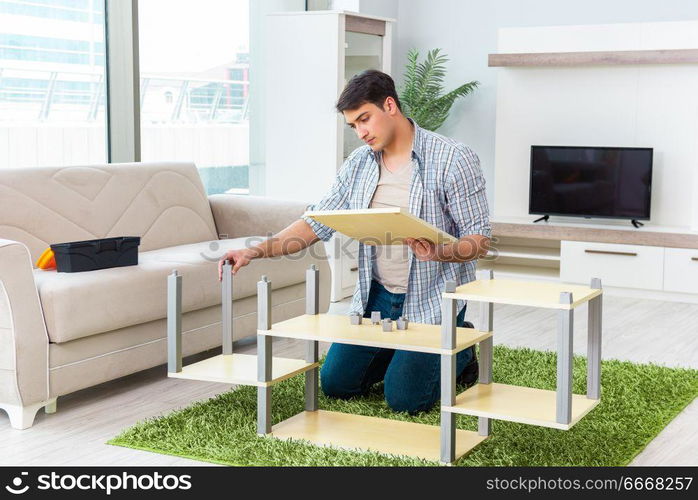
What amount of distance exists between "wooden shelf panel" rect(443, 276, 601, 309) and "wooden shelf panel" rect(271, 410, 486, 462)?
474 mm

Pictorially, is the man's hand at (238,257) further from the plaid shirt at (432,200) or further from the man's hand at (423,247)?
the man's hand at (423,247)

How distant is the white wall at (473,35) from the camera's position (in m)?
6.30

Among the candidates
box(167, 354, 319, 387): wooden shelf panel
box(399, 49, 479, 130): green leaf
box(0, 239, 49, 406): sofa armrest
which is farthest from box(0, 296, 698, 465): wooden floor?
box(399, 49, 479, 130): green leaf

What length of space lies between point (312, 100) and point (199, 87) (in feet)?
2.09

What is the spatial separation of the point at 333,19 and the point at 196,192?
4.60 ft

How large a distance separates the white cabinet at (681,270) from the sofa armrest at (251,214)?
229 centimetres

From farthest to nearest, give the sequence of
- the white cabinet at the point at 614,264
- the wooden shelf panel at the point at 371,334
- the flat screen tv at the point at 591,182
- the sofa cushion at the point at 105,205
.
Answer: the flat screen tv at the point at 591,182 < the white cabinet at the point at 614,264 < the sofa cushion at the point at 105,205 < the wooden shelf panel at the point at 371,334

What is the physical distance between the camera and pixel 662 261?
551cm

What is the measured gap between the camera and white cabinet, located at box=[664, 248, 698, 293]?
543 centimetres

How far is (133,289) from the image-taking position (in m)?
3.34

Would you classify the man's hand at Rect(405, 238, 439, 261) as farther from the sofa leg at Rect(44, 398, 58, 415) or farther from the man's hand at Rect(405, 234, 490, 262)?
the sofa leg at Rect(44, 398, 58, 415)

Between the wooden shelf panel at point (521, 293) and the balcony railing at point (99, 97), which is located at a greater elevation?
the balcony railing at point (99, 97)

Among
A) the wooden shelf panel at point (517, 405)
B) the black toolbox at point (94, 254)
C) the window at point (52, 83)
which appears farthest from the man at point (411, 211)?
the window at point (52, 83)

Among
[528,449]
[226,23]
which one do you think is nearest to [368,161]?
[528,449]
